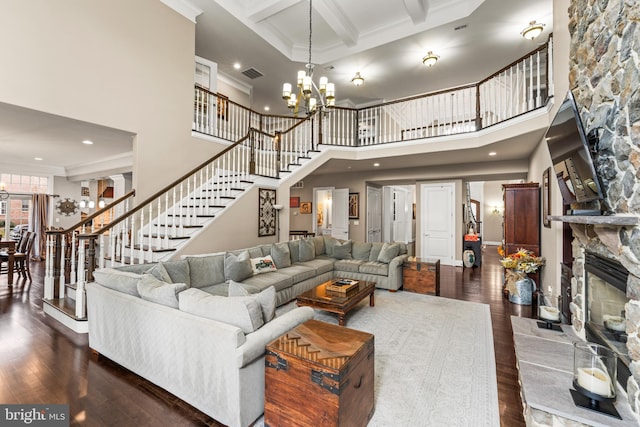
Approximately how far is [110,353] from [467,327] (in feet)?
13.0

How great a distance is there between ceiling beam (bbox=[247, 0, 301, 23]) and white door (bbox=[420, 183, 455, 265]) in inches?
225

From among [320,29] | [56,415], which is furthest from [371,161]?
[56,415]

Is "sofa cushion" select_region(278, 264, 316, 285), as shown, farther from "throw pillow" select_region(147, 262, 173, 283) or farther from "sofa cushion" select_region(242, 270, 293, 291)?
"throw pillow" select_region(147, 262, 173, 283)

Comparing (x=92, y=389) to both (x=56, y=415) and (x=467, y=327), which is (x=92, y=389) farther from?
(x=467, y=327)

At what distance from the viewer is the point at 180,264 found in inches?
138

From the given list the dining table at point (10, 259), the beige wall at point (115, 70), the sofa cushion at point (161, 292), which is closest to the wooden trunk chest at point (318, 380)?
the sofa cushion at point (161, 292)

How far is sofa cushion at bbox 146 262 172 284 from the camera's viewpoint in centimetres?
310

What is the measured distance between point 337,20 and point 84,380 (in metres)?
7.10

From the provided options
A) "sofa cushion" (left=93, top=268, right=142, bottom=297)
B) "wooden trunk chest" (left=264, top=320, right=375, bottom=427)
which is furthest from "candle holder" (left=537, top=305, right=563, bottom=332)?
"sofa cushion" (left=93, top=268, right=142, bottom=297)

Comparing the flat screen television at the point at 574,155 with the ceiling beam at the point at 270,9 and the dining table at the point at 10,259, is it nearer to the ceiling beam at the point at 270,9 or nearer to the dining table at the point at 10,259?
the ceiling beam at the point at 270,9

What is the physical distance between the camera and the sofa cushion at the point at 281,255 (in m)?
4.91

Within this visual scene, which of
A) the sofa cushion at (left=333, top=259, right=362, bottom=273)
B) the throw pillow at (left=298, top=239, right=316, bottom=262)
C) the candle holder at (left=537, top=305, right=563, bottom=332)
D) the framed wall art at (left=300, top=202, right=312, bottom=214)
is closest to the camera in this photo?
the candle holder at (left=537, top=305, right=563, bottom=332)

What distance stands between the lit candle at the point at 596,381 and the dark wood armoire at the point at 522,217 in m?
3.76

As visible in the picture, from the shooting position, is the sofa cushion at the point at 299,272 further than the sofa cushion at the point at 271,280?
Yes
